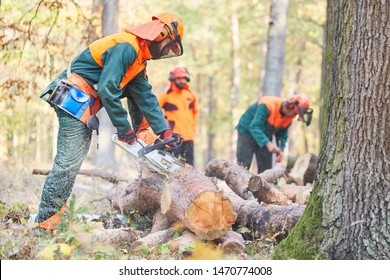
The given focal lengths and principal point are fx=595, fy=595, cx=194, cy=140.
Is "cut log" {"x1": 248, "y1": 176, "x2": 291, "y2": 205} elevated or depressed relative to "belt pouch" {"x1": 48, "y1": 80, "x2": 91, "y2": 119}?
depressed

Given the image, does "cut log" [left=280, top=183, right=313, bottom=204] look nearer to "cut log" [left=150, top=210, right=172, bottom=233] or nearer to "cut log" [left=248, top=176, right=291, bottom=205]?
"cut log" [left=248, top=176, right=291, bottom=205]

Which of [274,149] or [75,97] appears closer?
[75,97]

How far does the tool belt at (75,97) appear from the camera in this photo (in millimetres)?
5590

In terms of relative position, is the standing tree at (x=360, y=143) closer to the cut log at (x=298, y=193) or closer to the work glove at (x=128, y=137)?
the work glove at (x=128, y=137)

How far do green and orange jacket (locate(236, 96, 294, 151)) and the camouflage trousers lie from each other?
4577 mm

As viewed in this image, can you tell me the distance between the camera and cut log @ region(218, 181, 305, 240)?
5.43 metres

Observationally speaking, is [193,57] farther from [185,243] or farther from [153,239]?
[185,243]

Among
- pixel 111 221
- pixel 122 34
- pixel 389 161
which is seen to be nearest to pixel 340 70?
pixel 389 161

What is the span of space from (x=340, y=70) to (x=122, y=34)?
7.01 ft

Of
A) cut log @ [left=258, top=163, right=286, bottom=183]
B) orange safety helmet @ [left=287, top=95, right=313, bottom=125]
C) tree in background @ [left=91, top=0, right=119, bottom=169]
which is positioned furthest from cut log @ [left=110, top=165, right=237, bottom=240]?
tree in background @ [left=91, top=0, right=119, bottom=169]

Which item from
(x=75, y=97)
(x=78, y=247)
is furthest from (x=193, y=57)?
(x=78, y=247)

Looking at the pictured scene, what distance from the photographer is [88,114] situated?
5.67 meters

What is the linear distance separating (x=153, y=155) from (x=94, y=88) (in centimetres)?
86

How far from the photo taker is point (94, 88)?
571cm
